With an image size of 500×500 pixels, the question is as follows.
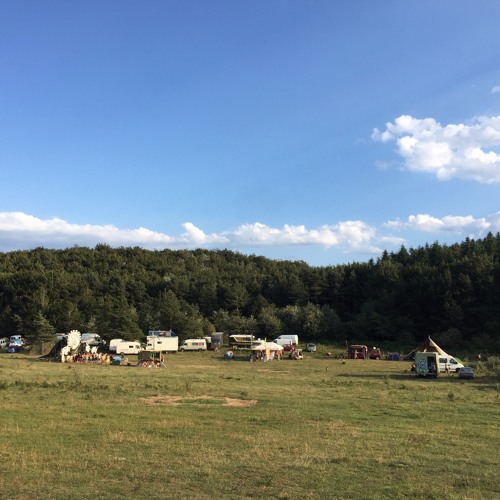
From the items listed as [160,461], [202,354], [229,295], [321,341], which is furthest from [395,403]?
[229,295]

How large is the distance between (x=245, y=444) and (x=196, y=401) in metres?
7.08

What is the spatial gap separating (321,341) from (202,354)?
20.0 meters

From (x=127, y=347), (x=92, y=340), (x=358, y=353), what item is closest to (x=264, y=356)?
(x=358, y=353)

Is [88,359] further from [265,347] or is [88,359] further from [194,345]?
[194,345]

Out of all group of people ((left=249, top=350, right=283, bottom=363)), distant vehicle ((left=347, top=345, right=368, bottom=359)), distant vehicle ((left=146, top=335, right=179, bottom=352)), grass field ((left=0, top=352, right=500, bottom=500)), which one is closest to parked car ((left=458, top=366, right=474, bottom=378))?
grass field ((left=0, top=352, right=500, bottom=500))

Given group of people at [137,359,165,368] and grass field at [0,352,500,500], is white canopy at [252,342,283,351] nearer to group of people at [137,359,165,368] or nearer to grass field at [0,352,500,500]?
group of people at [137,359,165,368]

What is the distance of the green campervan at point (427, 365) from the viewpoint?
29.4 meters

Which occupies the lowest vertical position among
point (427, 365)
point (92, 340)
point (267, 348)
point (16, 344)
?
point (16, 344)

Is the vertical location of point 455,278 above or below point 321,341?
above

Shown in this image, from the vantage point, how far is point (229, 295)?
82.6 m

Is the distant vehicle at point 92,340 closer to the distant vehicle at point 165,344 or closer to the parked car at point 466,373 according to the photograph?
the distant vehicle at point 165,344

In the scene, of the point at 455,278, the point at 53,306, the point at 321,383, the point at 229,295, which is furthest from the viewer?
the point at 229,295

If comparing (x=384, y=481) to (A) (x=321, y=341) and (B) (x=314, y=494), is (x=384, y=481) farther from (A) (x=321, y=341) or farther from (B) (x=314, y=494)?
(A) (x=321, y=341)

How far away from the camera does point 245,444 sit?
34.9 ft
